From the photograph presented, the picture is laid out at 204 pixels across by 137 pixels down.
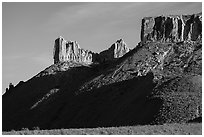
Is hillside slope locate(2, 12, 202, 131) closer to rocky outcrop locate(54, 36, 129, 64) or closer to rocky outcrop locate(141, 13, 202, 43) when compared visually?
rocky outcrop locate(141, 13, 202, 43)

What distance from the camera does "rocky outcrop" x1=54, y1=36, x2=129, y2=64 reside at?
14750 cm

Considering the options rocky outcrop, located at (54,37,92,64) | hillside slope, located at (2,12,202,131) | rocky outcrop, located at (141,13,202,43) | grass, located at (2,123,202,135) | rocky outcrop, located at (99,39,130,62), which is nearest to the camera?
grass, located at (2,123,202,135)

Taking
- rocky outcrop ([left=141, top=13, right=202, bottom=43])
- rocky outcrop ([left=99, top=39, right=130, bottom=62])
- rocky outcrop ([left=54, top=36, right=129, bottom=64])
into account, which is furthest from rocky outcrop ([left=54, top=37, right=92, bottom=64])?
rocky outcrop ([left=141, top=13, right=202, bottom=43])

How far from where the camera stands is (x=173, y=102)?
63.8 m

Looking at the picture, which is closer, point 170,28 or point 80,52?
point 170,28

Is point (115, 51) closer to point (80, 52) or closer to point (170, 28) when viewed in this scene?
point (80, 52)

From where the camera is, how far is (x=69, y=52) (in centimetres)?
15125

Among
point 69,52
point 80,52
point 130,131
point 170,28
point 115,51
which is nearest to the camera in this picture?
point 130,131

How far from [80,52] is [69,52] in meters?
6.97

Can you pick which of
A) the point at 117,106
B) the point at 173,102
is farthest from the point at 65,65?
the point at 173,102

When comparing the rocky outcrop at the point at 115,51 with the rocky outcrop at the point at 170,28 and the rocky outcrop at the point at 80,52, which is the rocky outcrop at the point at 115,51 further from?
the rocky outcrop at the point at 170,28

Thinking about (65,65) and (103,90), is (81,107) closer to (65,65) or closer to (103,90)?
(103,90)

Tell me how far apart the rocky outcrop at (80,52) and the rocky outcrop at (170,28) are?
16.1 metres

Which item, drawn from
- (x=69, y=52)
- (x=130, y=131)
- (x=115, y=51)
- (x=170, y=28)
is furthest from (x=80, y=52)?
(x=130, y=131)
